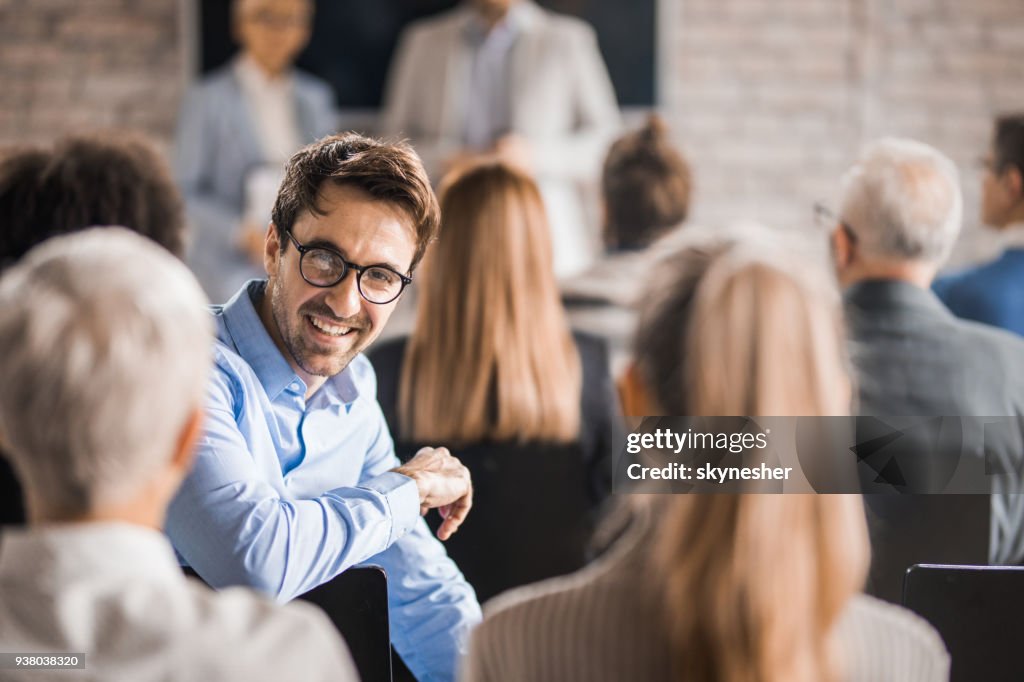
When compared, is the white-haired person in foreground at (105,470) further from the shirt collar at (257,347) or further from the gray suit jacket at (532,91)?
the gray suit jacket at (532,91)

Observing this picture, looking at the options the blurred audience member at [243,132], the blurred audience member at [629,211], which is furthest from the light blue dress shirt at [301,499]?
the blurred audience member at [243,132]

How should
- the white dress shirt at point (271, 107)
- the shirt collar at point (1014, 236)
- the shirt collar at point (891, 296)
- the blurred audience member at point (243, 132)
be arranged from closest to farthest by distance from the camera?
the shirt collar at point (891, 296), the shirt collar at point (1014, 236), the blurred audience member at point (243, 132), the white dress shirt at point (271, 107)

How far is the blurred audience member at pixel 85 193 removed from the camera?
76.7 inches

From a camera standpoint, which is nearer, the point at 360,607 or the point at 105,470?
the point at 105,470

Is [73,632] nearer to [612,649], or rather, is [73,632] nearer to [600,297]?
[612,649]

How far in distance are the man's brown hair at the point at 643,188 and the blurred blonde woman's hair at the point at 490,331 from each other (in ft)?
3.00

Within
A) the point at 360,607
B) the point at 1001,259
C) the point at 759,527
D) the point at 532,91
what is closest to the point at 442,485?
the point at 360,607

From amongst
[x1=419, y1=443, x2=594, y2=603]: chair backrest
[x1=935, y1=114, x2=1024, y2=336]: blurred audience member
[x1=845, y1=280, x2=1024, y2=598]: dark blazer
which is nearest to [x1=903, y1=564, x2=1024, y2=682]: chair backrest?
[x1=845, y1=280, x2=1024, y2=598]: dark blazer

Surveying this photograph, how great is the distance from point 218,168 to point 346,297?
3.51 m

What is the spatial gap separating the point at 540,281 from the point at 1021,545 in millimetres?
1047

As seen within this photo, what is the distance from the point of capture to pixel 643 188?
3.07 meters

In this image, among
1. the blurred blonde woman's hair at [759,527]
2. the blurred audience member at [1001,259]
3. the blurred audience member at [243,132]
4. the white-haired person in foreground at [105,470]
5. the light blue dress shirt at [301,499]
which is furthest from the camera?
the blurred audience member at [243,132]

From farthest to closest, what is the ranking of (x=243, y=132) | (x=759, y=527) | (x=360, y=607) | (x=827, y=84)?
(x=827, y=84), (x=243, y=132), (x=360, y=607), (x=759, y=527)

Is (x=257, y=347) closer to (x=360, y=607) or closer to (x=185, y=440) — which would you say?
(x=360, y=607)
